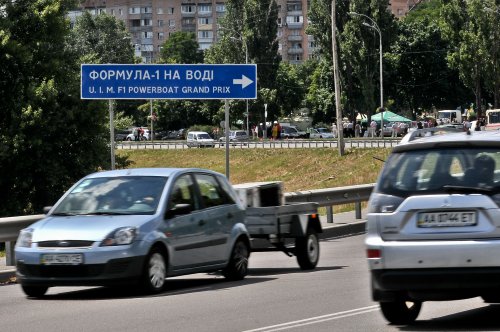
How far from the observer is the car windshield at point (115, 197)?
14.0 m

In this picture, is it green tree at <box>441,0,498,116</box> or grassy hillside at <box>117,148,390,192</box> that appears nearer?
grassy hillside at <box>117,148,390,192</box>

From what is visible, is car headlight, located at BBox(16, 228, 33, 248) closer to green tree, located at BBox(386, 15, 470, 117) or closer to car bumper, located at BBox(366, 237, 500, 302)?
car bumper, located at BBox(366, 237, 500, 302)

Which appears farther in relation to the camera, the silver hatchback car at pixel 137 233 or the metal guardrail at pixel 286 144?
the metal guardrail at pixel 286 144

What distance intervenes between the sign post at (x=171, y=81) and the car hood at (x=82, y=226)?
1025 centimetres

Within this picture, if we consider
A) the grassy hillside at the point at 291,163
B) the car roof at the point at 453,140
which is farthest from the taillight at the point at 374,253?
the grassy hillside at the point at 291,163

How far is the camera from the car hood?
43.6 ft

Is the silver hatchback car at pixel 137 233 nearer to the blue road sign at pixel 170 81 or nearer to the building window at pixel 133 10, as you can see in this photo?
the blue road sign at pixel 170 81

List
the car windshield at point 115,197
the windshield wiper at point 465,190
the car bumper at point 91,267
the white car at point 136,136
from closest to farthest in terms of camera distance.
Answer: the windshield wiper at point 465,190
the car bumper at point 91,267
the car windshield at point 115,197
the white car at point 136,136

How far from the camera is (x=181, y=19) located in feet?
643

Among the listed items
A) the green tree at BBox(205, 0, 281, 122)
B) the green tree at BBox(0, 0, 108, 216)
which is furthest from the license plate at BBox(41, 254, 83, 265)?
the green tree at BBox(205, 0, 281, 122)

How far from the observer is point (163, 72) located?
24.4 m

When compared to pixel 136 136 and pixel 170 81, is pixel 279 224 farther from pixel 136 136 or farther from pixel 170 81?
pixel 136 136

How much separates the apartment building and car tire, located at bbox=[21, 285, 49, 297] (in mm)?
181282

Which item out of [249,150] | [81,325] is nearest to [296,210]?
[81,325]
